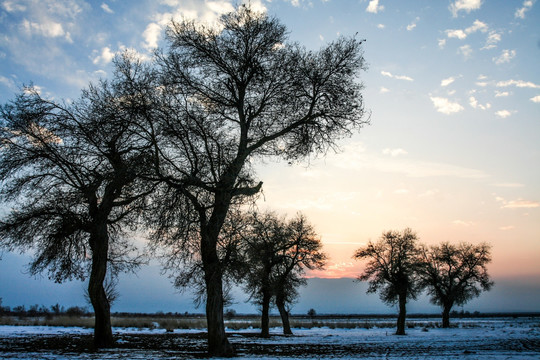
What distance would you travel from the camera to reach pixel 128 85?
12.9 meters

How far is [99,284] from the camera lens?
699 inches

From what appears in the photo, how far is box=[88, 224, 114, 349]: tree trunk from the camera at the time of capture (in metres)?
17.4

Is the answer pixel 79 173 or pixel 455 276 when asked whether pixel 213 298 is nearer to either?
pixel 79 173

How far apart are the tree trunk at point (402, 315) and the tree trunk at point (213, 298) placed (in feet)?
95.6

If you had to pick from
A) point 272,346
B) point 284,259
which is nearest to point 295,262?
point 284,259

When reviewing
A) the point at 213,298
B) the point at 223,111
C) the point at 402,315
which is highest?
the point at 223,111

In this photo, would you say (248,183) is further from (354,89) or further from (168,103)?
(354,89)

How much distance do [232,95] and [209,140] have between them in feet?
6.74

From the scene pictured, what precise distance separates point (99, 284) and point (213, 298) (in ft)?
23.2

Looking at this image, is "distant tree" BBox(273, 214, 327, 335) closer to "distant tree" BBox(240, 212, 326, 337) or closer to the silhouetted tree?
"distant tree" BBox(240, 212, 326, 337)

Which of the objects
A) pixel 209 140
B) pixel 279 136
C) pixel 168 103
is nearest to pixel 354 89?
pixel 279 136

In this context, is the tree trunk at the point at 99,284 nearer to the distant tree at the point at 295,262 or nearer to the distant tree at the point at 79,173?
the distant tree at the point at 79,173

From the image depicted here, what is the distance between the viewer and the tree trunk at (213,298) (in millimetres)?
13617

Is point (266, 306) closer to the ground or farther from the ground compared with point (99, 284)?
closer to the ground
